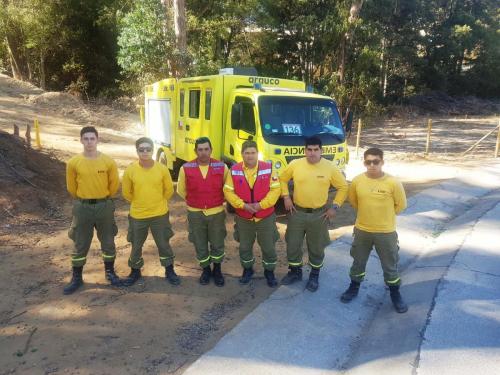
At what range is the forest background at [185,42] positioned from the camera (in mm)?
18375

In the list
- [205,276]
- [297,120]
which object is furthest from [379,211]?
[297,120]

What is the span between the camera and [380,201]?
168 inches

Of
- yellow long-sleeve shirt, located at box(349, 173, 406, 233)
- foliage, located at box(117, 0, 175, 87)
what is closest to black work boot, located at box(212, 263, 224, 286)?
yellow long-sleeve shirt, located at box(349, 173, 406, 233)

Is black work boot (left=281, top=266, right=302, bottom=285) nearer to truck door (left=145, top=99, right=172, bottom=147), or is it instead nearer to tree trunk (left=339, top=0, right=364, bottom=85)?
truck door (left=145, top=99, right=172, bottom=147)

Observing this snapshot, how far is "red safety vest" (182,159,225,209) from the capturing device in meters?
4.76

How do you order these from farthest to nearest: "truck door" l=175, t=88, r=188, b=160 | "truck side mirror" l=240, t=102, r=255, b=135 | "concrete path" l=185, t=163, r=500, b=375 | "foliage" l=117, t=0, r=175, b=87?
"foliage" l=117, t=0, r=175, b=87 < "truck door" l=175, t=88, r=188, b=160 < "truck side mirror" l=240, t=102, r=255, b=135 < "concrete path" l=185, t=163, r=500, b=375

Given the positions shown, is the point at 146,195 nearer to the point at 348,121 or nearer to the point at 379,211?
the point at 379,211

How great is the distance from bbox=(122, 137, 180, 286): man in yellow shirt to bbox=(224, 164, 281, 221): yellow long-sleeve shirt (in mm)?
683

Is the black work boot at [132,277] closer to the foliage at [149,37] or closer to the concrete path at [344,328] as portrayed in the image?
the concrete path at [344,328]

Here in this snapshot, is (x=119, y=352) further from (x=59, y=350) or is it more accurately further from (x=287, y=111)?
(x=287, y=111)

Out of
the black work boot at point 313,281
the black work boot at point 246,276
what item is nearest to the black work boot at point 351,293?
the black work boot at point 313,281

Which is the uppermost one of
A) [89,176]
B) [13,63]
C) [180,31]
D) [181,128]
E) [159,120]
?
[180,31]

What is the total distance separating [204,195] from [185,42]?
14.5 meters

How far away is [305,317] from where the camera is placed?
441cm
